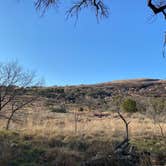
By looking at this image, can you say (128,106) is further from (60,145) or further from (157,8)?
(157,8)

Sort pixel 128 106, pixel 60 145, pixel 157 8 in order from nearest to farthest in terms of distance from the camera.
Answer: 1. pixel 157 8
2. pixel 60 145
3. pixel 128 106

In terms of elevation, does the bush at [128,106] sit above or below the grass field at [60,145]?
above

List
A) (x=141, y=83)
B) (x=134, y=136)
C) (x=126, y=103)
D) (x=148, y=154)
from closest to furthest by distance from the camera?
(x=148, y=154), (x=134, y=136), (x=126, y=103), (x=141, y=83)

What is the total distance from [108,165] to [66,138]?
14.4 ft

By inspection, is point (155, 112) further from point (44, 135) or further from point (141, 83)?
point (141, 83)

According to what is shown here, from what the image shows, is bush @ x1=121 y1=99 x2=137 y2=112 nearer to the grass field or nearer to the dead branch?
the grass field

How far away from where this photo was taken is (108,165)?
440 inches

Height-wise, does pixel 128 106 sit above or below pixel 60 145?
above

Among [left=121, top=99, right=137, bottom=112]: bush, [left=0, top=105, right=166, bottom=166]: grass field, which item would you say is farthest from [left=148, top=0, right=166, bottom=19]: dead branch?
[left=121, top=99, right=137, bottom=112]: bush

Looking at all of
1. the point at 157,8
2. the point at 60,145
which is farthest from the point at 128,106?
the point at 157,8

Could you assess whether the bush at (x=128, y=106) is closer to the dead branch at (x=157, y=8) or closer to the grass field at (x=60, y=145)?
the grass field at (x=60, y=145)

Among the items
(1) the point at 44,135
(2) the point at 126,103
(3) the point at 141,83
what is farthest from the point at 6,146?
(3) the point at 141,83

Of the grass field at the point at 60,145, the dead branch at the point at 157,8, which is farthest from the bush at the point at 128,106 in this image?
the dead branch at the point at 157,8

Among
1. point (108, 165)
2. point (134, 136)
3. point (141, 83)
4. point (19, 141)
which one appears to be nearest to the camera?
point (108, 165)
